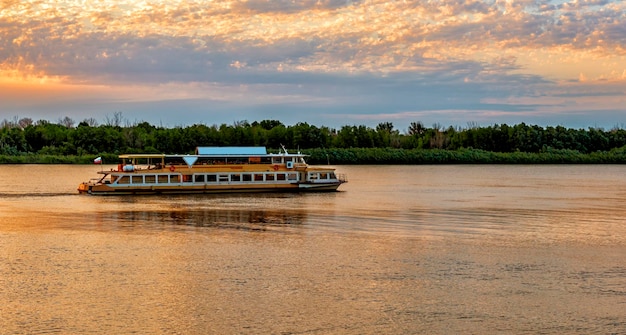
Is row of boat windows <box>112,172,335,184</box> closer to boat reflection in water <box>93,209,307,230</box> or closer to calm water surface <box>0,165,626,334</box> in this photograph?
calm water surface <box>0,165,626,334</box>

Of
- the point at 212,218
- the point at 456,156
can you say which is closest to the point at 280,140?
the point at 456,156

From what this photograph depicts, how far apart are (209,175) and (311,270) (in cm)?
2508

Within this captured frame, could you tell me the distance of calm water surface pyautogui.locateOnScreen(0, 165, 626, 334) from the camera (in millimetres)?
13562

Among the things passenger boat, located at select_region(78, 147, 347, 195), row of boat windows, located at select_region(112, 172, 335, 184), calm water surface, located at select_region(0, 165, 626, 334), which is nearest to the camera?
calm water surface, located at select_region(0, 165, 626, 334)

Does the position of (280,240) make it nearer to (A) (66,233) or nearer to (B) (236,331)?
(A) (66,233)

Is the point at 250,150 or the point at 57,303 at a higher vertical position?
the point at 250,150

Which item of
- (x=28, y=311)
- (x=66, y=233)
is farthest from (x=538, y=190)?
(x=28, y=311)

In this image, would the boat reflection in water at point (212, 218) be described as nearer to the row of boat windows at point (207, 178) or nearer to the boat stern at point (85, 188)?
the row of boat windows at point (207, 178)

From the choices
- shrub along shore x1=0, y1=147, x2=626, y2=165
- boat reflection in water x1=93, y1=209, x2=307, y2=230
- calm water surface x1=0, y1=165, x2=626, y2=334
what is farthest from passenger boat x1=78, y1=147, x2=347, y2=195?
shrub along shore x1=0, y1=147, x2=626, y2=165

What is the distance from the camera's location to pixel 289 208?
3400cm

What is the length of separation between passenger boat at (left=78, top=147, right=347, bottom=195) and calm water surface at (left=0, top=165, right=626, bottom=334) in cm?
736

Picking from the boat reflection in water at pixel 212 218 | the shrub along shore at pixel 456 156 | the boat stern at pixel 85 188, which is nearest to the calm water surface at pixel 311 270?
the boat reflection in water at pixel 212 218

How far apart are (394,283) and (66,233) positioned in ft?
42.1

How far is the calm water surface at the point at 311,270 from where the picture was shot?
44.5ft
